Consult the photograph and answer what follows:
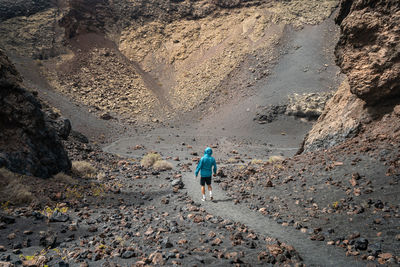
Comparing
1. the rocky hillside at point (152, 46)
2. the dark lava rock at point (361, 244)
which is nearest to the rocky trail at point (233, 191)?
the dark lava rock at point (361, 244)

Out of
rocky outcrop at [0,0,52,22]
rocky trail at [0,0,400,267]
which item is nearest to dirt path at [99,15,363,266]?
rocky trail at [0,0,400,267]

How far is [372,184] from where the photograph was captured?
5605 millimetres

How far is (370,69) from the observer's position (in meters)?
9.13

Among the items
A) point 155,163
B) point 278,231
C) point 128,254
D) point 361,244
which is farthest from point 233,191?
point 155,163

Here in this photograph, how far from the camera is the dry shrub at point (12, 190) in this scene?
6188mm

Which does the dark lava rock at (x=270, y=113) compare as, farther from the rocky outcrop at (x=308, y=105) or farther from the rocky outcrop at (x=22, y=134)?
the rocky outcrop at (x=22, y=134)

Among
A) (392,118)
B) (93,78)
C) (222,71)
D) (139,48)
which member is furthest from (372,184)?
(139,48)

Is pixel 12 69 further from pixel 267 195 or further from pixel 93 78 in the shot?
pixel 93 78

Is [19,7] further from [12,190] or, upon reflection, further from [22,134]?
[12,190]

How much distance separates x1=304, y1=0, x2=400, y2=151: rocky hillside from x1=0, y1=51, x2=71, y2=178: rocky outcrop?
11.3 metres

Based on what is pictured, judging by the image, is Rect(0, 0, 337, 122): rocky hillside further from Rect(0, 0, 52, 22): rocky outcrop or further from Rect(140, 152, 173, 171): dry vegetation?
Rect(140, 152, 173, 171): dry vegetation

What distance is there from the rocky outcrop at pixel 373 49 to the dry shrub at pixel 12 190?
11.5 meters

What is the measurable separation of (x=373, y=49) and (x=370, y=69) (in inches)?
29.9

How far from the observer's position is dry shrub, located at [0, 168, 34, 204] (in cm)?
619
